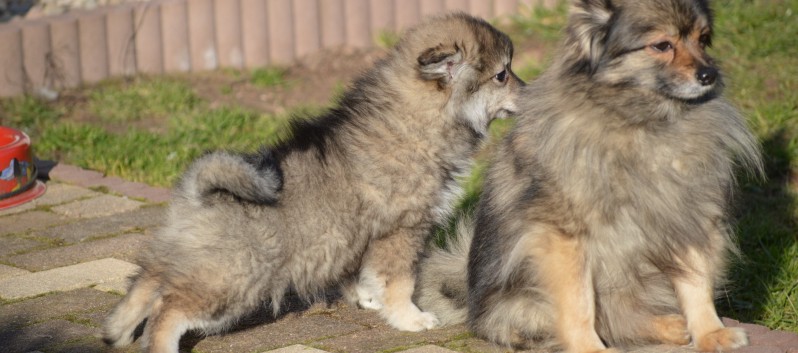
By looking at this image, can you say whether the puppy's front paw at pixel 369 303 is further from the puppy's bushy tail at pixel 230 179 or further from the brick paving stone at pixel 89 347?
the brick paving stone at pixel 89 347

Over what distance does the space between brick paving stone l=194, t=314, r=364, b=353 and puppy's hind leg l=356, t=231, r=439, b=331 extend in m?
0.16

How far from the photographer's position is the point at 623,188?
11.6 ft

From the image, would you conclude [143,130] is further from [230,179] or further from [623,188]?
[623,188]

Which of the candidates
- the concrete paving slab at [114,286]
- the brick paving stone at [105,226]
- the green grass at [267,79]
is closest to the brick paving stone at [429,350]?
the concrete paving slab at [114,286]

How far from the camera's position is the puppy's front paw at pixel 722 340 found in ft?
11.8

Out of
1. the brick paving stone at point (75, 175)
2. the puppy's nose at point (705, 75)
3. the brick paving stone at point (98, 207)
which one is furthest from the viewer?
the brick paving stone at point (75, 175)

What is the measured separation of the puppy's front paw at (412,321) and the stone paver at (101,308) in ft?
0.10

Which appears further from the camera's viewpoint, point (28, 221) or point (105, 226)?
point (28, 221)

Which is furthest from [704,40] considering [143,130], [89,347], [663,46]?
[143,130]

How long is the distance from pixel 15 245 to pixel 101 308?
3.52 feet

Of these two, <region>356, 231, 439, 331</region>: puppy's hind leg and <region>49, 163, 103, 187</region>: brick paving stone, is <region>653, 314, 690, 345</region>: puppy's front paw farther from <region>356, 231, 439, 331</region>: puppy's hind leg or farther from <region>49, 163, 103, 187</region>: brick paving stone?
<region>49, 163, 103, 187</region>: brick paving stone

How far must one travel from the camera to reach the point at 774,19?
313 inches

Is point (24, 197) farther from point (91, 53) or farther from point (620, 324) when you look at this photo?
point (620, 324)

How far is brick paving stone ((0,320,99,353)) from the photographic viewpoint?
→ 3801 millimetres
